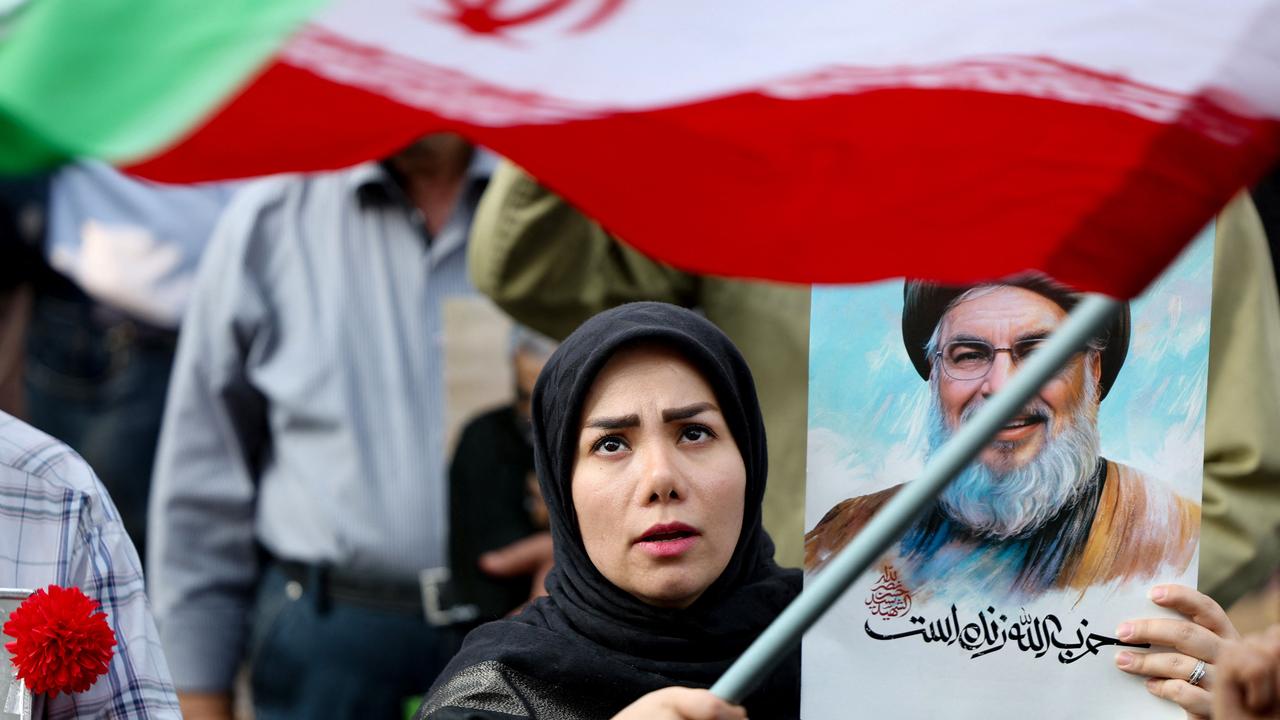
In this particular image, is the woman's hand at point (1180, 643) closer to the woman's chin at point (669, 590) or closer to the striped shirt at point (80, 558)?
the woman's chin at point (669, 590)

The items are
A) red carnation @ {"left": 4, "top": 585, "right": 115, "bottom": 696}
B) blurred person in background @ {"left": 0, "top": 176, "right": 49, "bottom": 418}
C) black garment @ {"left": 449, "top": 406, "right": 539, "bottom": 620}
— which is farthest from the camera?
blurred person in background @ {"left": 0, "top": 176, "right": 49, "bottom": 418}

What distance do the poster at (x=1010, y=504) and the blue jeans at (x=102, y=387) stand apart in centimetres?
361

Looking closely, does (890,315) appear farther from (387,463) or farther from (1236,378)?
(387,463)

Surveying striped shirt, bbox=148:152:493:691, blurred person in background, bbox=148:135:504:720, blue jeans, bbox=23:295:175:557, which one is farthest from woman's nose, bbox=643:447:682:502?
blue jeans, bbox=23:295:175:557

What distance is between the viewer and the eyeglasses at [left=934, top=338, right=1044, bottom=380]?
2602 millimetres

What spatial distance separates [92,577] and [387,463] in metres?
1.89

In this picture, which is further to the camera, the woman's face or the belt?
the belt

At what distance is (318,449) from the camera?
4395 mm

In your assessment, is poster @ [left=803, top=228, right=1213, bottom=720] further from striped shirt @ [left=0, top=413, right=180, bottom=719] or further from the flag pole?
striped shirt @ [left=0, top=413, right=180, bottom=719]

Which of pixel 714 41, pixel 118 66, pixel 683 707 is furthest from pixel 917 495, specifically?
pixel 118 66

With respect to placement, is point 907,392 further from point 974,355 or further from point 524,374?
point 524,374

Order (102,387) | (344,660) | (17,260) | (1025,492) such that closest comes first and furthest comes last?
(1025,492) < (344,660) < (17,260) < (102,387)

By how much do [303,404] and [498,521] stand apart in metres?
0.61

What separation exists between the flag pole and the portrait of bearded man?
1.60 ft
